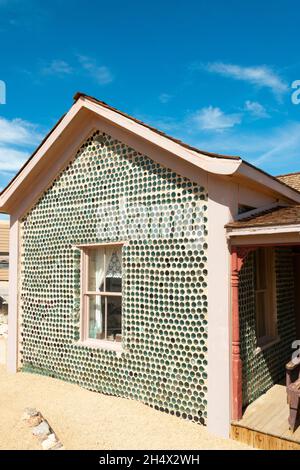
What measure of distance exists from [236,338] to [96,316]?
Result: 2927mm

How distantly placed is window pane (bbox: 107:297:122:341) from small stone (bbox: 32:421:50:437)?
1.95m

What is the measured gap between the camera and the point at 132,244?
6484 millimetres

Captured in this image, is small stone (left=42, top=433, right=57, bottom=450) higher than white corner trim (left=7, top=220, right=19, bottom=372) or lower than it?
lower

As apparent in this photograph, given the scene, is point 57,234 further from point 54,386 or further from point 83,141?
point 54,386

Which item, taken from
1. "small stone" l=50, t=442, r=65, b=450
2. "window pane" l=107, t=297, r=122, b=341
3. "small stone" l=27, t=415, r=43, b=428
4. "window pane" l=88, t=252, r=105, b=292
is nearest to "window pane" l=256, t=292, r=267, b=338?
"window pane" l=107, t=297, r=122, b=341

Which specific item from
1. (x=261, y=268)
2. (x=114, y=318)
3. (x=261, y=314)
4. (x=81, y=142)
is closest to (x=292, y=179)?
(x=261, y=268)

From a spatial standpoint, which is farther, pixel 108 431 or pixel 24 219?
pixel 24 219

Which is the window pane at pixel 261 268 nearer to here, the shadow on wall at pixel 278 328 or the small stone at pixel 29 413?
the shadow on wall at pixel 278 328

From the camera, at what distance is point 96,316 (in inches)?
284

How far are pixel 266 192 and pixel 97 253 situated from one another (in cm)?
328

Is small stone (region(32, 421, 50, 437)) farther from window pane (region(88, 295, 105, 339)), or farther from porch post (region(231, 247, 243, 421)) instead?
porch post (region(231, 247, 243, 421))

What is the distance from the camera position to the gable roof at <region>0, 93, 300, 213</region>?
5359mm
